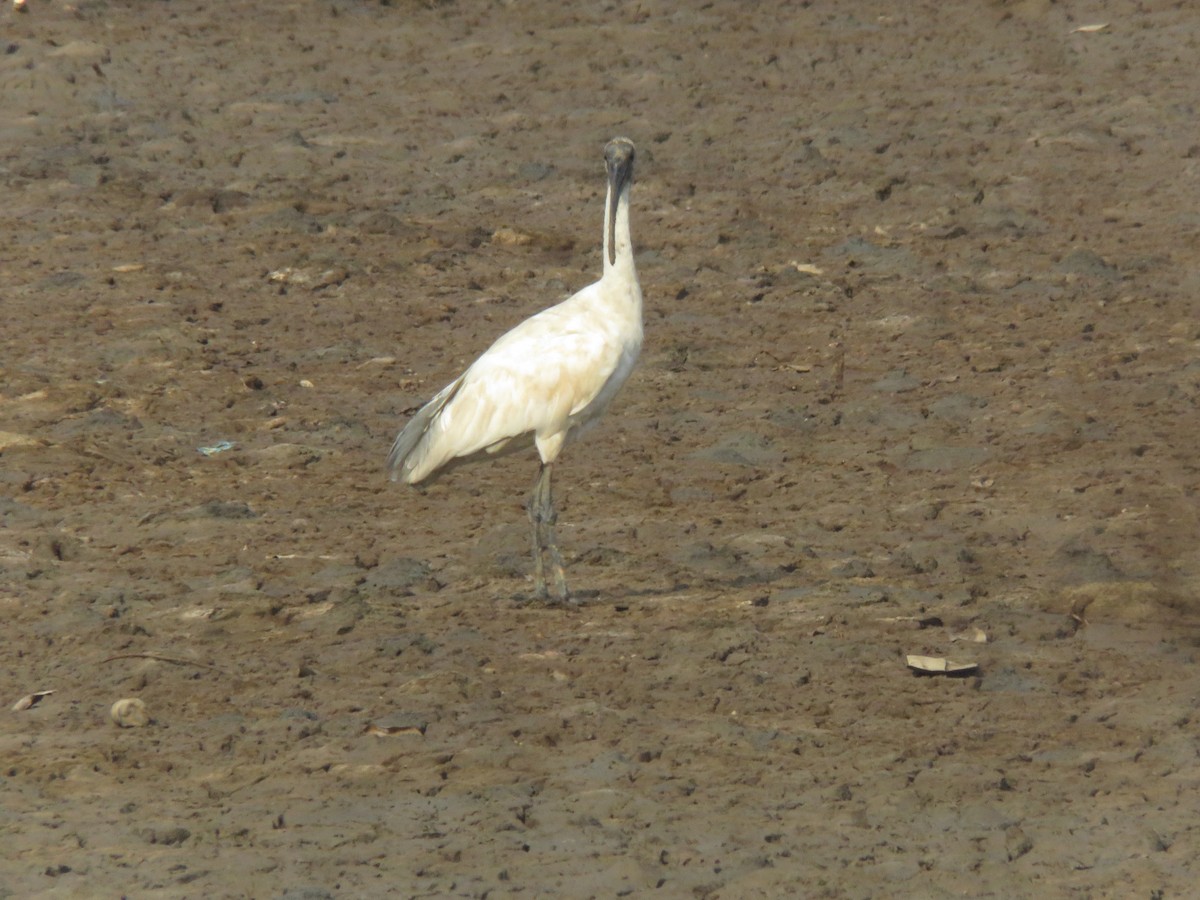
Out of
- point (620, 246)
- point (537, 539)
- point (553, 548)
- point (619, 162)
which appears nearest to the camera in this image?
point (553, 548)

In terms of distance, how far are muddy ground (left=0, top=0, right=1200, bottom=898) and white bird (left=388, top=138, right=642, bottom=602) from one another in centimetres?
40

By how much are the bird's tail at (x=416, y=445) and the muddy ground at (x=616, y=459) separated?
1.07 ft

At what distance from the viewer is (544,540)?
28.0 feet

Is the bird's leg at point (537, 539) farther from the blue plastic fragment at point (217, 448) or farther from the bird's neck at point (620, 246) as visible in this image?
the blue plastic fragment at point (217, 448)

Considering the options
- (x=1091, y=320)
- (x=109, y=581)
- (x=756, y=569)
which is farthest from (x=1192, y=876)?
(x=1091, y=320)

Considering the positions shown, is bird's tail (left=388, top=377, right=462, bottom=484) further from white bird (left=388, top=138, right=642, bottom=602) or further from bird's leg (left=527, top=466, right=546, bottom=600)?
bird's leg (left=527, top=466, right=546, bottom=600)

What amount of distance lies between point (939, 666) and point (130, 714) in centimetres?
296

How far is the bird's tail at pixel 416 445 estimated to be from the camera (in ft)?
28.9

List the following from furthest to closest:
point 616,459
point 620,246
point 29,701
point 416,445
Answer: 1. point 616,459
2. point 620,246
3. point 416,445
4. point 29,701

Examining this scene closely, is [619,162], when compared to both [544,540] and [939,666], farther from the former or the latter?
[939,666]

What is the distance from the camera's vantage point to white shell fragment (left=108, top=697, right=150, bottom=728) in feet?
23.4

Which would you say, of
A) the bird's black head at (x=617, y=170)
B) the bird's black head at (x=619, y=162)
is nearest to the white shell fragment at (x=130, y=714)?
the bird's black head at (x=617, y=170)

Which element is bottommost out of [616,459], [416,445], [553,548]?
[616,459]

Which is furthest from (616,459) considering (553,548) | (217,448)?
(217,448)
